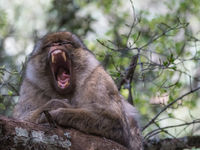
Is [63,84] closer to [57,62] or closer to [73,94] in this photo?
[73,94]

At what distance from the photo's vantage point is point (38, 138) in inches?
120

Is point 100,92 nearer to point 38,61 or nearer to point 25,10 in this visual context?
point 38,61

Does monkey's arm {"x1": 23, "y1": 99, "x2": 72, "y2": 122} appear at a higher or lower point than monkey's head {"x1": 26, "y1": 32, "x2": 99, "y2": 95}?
lower

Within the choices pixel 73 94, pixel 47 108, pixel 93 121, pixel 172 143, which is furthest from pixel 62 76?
pixel 172 143

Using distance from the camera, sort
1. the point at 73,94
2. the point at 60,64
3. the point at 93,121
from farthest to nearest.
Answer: the point at 60,64
the point at 73,94
the point at 93,121

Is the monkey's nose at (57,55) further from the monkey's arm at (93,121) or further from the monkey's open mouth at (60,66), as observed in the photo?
the monkey's arm at (93,121)

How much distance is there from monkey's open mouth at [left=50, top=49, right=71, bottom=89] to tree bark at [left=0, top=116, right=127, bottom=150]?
142cm

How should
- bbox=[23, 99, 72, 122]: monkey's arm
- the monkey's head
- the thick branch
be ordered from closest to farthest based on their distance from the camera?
bbox=[23, 99, 72, 122]: monkey's arm → the monkey's head → the thick branch

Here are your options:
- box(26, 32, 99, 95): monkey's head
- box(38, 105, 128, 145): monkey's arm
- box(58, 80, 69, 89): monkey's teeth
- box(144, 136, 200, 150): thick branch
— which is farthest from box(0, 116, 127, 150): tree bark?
box(144, 136, 200, 150): thick branch

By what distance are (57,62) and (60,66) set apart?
85 mm

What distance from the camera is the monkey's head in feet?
15.8

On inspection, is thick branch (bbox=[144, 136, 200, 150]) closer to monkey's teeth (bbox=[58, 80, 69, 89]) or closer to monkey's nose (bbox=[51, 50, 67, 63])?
monkey's teeth (bbox=[58, 80, 69, 89])

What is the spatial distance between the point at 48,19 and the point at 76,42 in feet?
17.8

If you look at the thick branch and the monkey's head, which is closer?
the monkey's head
